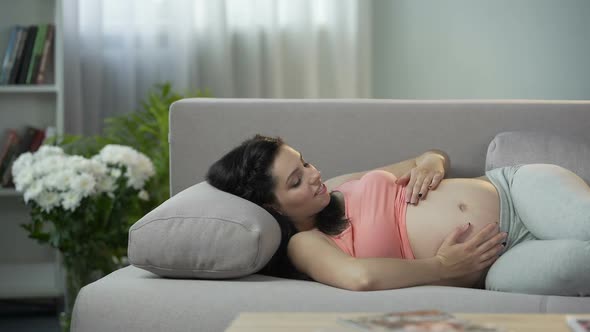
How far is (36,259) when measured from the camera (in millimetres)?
3912

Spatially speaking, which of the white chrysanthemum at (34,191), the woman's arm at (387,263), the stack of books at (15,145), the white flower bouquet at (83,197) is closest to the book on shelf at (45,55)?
the stack of books at (15,145)

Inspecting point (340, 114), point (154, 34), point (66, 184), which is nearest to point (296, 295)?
point (340, 114)

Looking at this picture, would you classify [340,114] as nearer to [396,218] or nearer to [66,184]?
[396,218]

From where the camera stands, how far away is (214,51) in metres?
3.80

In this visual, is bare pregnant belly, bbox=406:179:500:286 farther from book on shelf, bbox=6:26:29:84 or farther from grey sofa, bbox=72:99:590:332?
book on shelf, bbox=6:26:29:84

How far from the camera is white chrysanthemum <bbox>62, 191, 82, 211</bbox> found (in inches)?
107

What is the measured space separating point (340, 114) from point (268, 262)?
0.59 meters

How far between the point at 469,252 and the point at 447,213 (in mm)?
146

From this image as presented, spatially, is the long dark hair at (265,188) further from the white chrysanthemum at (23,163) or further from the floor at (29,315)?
the floor at (29,315)

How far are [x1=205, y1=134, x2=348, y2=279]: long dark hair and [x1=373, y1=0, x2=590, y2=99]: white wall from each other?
203cm

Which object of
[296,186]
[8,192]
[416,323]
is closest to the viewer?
[416,323]

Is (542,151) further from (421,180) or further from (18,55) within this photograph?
(18,55)

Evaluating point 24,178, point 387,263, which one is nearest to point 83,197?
point 24,178

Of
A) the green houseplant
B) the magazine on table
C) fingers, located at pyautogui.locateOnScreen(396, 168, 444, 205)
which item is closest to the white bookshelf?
the green houseplant
